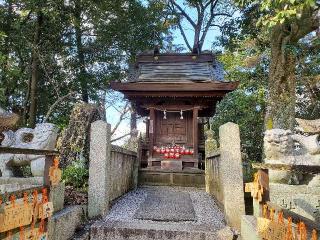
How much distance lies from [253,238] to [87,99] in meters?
13.6

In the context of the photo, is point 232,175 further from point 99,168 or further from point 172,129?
point 172,129

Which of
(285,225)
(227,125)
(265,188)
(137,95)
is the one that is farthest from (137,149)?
(285,225)

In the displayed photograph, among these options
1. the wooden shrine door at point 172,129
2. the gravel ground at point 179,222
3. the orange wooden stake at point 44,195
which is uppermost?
the wooden shrine door at point 172,129

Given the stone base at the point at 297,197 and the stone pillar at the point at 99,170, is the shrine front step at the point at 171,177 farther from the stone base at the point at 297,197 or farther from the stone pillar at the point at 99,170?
the stone base at the point at 297,197

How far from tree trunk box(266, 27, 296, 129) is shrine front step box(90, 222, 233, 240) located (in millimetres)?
5857

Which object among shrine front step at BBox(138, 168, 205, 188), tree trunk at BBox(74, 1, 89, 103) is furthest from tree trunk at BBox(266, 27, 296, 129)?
tree trunk at BBox(74, 1, 89, 103)

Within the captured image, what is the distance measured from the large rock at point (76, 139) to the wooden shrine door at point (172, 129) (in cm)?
520

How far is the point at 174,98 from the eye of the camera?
12.3m

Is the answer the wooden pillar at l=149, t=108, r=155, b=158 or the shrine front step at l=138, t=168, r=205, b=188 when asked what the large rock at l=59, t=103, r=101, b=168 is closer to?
the shrine front step at l=138, t=168, r=205, b=188

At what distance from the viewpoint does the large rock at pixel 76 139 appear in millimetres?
7262

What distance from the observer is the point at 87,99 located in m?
16.1

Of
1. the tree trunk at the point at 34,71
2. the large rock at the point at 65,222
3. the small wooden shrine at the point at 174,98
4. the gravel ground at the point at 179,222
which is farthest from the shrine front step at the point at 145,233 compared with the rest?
the tree trunk at the point at 34,71

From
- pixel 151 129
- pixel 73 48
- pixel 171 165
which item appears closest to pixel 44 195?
pixel 171 165

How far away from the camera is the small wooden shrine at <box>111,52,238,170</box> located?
1144cm
